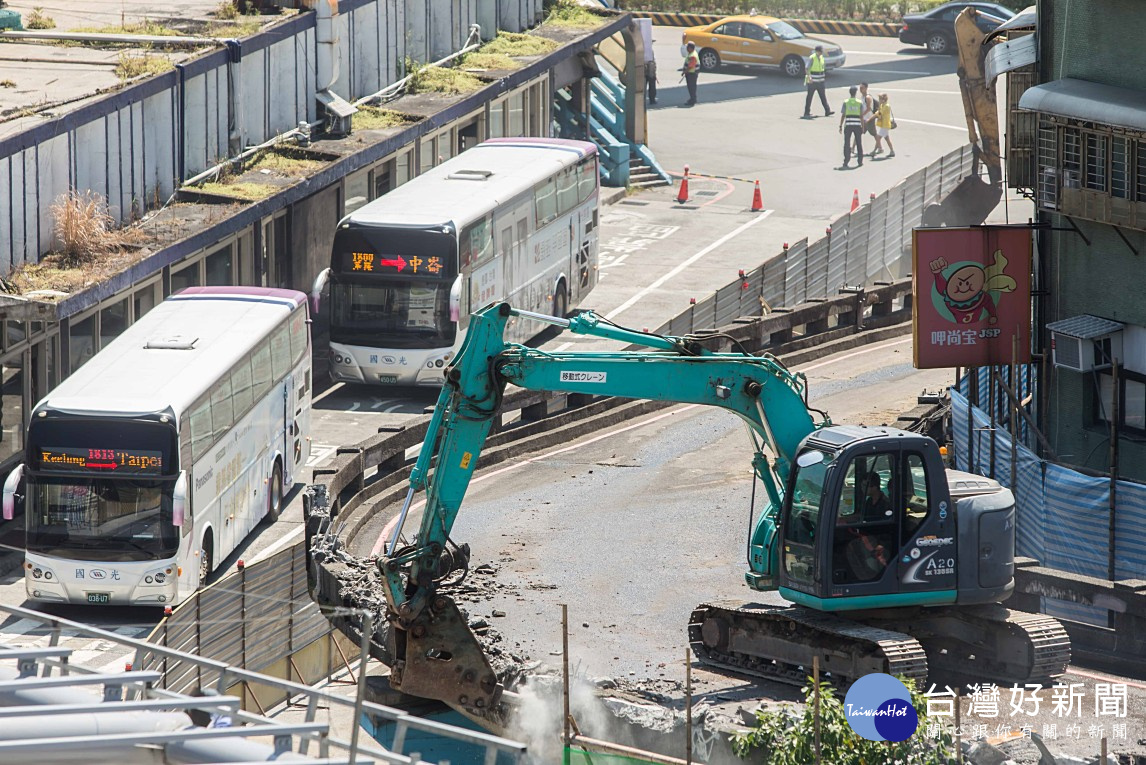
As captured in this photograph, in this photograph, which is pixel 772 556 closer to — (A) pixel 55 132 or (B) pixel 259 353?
(B) pixel 259 353

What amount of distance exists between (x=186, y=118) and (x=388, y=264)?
5091 millimetres

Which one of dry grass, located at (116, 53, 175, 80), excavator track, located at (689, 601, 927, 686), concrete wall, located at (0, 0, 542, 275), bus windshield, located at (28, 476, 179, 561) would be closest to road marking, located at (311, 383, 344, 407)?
concrete wall, located at (0, 0, 542, 275)

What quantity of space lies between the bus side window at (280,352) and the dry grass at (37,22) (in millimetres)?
12385

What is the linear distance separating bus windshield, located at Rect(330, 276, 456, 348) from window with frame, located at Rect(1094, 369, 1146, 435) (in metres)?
13.0

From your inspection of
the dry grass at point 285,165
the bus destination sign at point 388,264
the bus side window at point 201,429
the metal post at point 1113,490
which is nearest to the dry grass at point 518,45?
the dry grass at point 285,165

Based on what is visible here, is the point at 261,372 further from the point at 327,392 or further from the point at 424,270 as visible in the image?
the point at 327,392

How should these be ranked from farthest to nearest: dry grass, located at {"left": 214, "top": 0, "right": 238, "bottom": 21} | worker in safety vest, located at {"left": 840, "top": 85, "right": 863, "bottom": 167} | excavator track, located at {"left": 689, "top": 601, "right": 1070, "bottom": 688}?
worker in safety vest, located at {"left": 840, "top": 85, "right": 863, "bottom": 167}
dry grass, located at {"left": 214, "top": 0, "right": 238, "bottom": 21}
excavator track, located at {"left": 689, "top": 601, "right": 1070, "bottom": 688}

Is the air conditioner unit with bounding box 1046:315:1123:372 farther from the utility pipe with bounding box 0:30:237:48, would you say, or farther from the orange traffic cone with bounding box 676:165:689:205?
the orange traffic cone with bounding box 676:165:689:205

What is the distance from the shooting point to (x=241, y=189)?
35.7 m

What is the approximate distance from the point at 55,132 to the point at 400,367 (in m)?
7.49

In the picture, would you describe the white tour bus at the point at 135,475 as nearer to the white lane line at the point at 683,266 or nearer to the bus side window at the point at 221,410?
the bus side window at the point at 221,410

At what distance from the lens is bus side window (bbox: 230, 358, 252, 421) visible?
2780 centimetres

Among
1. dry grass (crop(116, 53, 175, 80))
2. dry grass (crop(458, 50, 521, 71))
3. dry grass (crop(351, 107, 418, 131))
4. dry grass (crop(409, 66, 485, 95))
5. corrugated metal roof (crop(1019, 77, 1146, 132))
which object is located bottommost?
dry grass (crop(351, 107, 418, 131))

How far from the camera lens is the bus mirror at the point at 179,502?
25.4m
